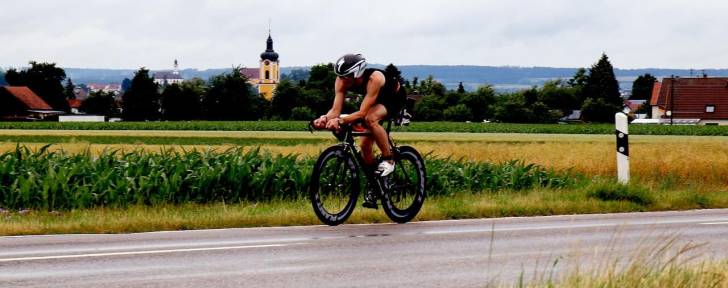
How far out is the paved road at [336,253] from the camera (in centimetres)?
773

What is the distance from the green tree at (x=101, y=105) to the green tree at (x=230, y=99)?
30.2 m

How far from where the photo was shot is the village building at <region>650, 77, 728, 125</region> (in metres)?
146

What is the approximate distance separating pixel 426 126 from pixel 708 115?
76.6m

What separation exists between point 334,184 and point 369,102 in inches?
36.3

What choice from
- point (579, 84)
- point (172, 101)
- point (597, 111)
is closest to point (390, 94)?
point (172, 101)

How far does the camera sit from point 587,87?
191 metres

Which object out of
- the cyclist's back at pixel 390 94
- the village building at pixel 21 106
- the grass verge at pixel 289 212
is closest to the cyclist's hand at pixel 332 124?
the cyclist's back at pixel 390 94

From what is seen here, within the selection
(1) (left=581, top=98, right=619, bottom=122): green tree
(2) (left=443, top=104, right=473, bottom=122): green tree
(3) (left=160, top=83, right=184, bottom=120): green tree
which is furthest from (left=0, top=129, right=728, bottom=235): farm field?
(1) (left=581, top=98, right=619, bottom=122): green tree

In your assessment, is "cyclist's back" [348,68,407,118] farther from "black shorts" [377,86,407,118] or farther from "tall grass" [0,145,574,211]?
"tall grass" [0,145,574,211]

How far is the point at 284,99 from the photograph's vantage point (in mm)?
131375

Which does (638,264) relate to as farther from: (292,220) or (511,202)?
(511,202)

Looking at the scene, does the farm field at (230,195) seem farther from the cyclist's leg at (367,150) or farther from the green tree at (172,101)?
the green tree at (172,101)

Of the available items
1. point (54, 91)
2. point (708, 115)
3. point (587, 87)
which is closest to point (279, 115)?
point (54, 91)

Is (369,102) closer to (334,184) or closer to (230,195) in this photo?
(334,184)
